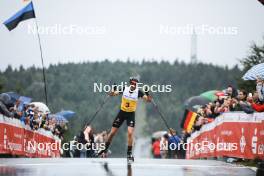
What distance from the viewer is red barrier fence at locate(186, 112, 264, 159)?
16672mm

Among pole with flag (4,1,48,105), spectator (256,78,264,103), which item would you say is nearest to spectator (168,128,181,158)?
pole with flag (4,1,48,105)

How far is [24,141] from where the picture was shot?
844 inches

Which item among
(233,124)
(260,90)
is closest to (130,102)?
(233,124)

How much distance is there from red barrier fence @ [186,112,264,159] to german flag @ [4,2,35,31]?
25.1 ft

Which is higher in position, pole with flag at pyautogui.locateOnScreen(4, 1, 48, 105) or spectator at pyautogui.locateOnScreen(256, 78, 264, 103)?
pole with flag at pyautogui.locateOnScreen(4, 1, 48, 105)

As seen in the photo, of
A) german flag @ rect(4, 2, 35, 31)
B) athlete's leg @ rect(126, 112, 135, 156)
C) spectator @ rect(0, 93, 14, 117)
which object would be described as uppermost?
german flag @ rect(4, 2, 35, 31)

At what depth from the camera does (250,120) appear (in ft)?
56.3

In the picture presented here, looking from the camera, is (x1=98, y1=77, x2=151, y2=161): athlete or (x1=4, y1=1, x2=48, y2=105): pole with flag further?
(x1=4, y1=1, x2=48, y2=105): pole with flag

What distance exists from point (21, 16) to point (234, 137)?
11020 millimetres

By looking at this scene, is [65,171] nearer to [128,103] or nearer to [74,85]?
[128,103]

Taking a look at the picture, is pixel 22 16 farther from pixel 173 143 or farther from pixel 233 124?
pixel 233 124

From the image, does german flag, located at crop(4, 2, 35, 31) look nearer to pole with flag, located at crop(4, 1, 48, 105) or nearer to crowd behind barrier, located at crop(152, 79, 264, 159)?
pole with flag, located at crop(4, 1, 48, 105)

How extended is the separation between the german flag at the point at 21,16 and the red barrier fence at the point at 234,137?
7639mm

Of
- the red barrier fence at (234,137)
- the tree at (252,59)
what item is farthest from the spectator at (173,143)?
the tree at (252,59)
